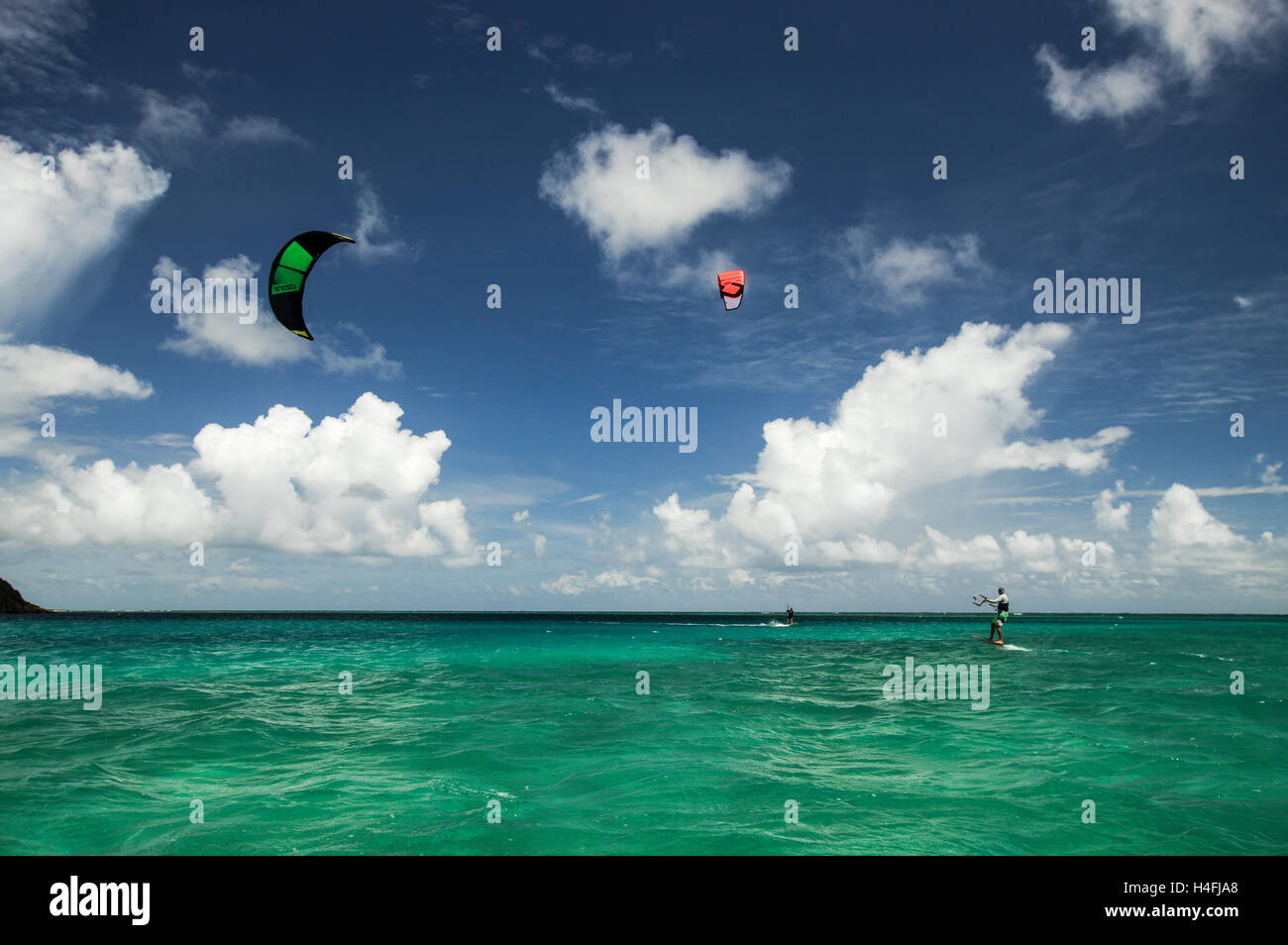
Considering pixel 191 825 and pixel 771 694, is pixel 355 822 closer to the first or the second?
pixel 191 825

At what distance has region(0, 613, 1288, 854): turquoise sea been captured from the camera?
789 cm

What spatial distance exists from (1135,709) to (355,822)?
56.4ft

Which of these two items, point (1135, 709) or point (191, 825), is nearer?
point (191, 825)

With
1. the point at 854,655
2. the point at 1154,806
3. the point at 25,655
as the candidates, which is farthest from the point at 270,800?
the point at 25,655

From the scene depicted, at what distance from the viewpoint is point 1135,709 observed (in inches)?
619

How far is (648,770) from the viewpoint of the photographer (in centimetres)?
1070

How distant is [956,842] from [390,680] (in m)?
20.3

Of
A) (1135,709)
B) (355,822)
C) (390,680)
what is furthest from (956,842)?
(390,680)

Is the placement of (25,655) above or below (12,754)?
below

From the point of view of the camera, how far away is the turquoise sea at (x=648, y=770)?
7895mm
